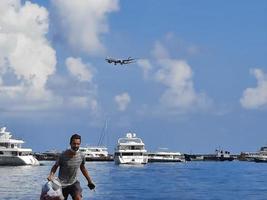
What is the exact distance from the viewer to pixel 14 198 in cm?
4397

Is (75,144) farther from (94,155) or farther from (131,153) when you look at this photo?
(94,155)

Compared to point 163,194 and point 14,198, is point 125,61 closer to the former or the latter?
point 163,194

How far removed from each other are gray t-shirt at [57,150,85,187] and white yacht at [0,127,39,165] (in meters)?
115

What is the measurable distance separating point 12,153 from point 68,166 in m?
116

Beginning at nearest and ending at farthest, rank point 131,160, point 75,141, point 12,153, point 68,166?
point 75,141 < point 68,166 < point 12,153 < point 131,160

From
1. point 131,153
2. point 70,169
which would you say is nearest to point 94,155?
point 131,153

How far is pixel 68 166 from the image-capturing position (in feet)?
51.8

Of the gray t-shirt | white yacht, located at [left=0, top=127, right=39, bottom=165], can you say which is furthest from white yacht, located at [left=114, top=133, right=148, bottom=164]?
the gray t-shirt

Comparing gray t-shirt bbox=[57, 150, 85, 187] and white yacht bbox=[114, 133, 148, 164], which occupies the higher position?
white yacht bbox=[114, 133, 148, 164]

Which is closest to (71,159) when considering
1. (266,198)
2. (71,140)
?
(71,140)

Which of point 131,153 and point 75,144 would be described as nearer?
point 75,144

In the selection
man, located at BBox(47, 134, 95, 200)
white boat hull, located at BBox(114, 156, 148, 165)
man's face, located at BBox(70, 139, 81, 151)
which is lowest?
man, located at BBox(47, 134, 95, 200)

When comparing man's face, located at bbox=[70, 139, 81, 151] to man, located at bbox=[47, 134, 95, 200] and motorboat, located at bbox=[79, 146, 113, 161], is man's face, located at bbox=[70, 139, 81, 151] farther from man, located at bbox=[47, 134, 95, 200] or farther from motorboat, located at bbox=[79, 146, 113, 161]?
motorboat, located at bbox=[79, 146, 113, 161]

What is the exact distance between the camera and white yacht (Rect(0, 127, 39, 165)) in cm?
12889
